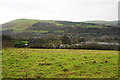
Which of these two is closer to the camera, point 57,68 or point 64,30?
point 57,68

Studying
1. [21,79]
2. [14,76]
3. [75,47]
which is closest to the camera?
[21,79]

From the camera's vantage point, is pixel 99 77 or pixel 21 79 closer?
pixel 21 79

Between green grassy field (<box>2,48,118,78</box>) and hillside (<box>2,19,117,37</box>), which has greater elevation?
hillside (<box>2,19,117,37</box>)

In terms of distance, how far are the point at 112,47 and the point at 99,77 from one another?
102 ft

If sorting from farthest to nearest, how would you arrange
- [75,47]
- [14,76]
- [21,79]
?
1. [75,47]
2. [14,76]
3. [21,79]

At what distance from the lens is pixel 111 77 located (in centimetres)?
863

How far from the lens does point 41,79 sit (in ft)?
26.1

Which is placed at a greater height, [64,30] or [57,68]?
[64,30]

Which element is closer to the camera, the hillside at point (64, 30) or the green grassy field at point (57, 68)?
the green grassy field at point (57, 68)

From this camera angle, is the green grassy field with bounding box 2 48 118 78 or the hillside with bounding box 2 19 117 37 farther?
the hillside with bounding box 2 19 117 37

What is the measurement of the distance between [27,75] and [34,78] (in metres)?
0.87

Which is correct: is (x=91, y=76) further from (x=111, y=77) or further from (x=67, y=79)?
(x=67, y=79)

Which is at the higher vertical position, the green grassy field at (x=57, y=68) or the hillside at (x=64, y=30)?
the hillside at (x=64, y=30)

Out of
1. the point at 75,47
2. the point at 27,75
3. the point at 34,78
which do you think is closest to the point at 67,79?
the point at 34,78
